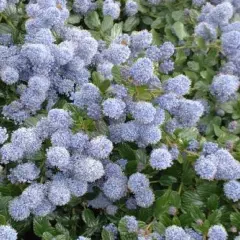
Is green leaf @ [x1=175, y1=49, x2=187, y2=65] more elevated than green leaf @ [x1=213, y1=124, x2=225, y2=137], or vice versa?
green leaf @ [x1=175, y1=49, x2=187, y2=65]

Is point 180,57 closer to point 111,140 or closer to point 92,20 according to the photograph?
point 92,20

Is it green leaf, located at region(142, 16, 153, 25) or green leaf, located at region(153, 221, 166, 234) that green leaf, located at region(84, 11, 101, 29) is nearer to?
green leaf, located at region(142, 16, 153, 25)

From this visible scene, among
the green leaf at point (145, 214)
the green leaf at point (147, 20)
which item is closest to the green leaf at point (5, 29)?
the green leaf at point (147, 20)

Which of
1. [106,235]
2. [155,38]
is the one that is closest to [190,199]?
[106,235]

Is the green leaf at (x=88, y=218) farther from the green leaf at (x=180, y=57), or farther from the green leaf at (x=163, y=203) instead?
the green leaf at (x=180, y=57)

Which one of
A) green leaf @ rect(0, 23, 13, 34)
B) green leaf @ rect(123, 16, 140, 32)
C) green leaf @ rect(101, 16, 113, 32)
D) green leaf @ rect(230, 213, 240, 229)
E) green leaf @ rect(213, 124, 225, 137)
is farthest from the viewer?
green leaf @ rect(123, 16, 140, 32)

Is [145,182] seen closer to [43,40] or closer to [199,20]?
[43,40]

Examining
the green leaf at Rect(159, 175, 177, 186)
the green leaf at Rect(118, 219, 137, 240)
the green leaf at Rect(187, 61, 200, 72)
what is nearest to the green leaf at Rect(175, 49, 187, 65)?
the green leaf at Rect(187, 61, 200, 72)
